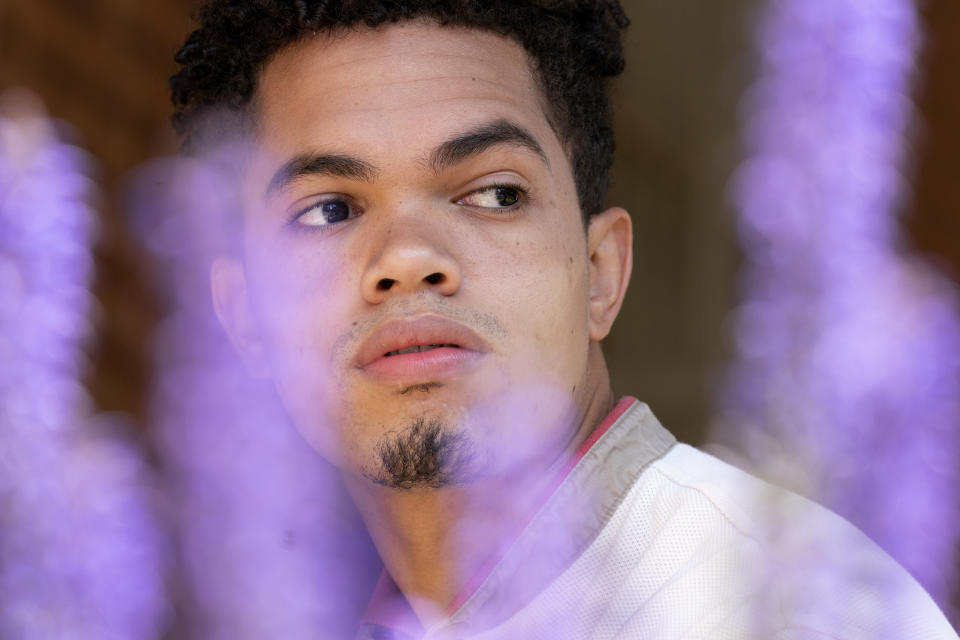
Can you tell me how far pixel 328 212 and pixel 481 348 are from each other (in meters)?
0.23

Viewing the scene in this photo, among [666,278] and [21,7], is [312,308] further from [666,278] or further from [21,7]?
[666,278]

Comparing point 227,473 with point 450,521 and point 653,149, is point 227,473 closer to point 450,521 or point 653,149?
point 450,521

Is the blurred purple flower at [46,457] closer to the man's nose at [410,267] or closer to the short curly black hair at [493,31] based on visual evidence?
the short curly black hair at [493,31]

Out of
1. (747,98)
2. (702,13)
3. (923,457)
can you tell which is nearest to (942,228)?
(747,98)

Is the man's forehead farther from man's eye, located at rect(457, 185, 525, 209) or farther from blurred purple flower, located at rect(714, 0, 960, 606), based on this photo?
blurred purple flower, located at rect(714, 0, 960, 606)

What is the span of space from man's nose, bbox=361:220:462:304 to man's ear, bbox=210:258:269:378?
0.28 meters

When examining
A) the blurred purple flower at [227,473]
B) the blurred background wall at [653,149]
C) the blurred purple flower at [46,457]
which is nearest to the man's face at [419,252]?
the blurred purple flower at [227,473]

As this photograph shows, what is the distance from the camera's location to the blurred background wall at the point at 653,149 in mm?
2158

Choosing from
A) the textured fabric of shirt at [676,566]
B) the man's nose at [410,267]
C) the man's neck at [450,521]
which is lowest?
the textured fabric of shirt at [676,566]

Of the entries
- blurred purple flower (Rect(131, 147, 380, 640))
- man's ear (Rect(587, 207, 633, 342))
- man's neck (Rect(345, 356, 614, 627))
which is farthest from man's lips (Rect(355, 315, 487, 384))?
blurred purple flower (Rect(131, 147, 380, 640))

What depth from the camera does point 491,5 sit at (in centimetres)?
116

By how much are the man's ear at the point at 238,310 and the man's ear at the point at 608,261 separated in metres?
0.39

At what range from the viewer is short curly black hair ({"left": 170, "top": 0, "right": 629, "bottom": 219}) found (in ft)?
3.75

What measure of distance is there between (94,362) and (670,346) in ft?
5.83
